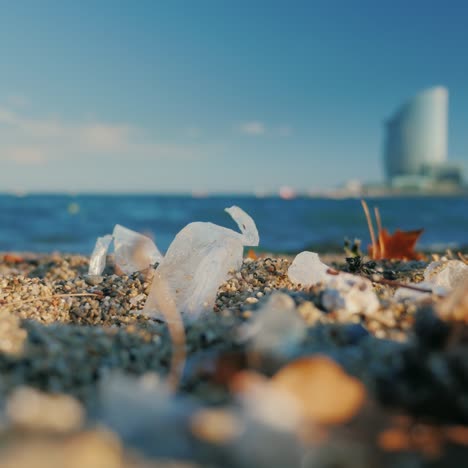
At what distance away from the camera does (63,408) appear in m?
0.86

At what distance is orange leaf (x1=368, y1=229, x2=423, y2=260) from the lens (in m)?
3.96

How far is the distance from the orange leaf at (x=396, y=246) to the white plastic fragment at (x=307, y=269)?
1.95 meters

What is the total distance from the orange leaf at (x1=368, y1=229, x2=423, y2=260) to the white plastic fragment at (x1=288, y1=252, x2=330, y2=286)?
1948 mm

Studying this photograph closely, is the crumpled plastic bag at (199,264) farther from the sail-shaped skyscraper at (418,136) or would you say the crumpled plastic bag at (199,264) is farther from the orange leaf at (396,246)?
the sail-shaped skyscraper at (418,136)

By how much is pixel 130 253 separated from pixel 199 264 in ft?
3.02

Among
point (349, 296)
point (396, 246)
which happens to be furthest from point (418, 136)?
point (349, 296)

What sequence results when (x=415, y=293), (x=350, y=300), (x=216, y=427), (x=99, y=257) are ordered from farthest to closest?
(x=99, y=257)
(x=415, y=293)
(x=350, y=300)
(x=216, y=427)

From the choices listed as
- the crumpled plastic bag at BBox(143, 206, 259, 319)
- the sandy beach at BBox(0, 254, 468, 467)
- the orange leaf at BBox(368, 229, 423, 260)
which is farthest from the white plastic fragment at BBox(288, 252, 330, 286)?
the orange leaf at BBox(368, 229, 423, 260)

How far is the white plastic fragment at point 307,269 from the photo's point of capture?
2.08m

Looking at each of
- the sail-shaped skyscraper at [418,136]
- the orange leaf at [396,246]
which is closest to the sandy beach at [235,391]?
the orange leaf at [396,246]

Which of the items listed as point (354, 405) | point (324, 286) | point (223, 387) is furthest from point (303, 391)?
point (324, 286)

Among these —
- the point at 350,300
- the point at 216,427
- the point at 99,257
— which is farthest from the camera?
the point at 99,257

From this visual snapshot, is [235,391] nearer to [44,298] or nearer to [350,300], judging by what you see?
[350,300]

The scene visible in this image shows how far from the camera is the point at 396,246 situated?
404 centimetres
